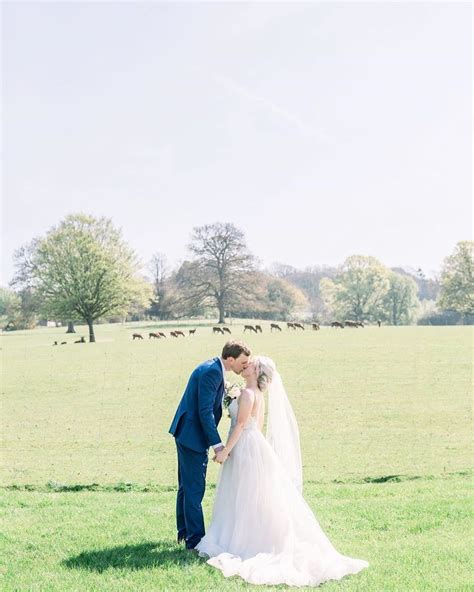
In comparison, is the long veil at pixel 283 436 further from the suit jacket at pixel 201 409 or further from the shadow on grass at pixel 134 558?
the shadow on grass at pixel 134 558

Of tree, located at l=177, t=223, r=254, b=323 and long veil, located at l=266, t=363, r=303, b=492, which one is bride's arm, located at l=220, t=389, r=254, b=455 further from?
tree, located at l=177, t=223, r=254, b=323

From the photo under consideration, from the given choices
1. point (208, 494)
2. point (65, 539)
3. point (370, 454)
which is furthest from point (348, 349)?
point (65, 539)

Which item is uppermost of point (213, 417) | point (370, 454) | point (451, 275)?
point (451, 275)

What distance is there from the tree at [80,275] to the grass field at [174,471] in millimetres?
26498

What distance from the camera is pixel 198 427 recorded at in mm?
7711

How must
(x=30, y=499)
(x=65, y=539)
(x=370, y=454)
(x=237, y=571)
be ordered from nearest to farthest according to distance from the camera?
(x=237, y=571), (x=65, y=539), (x=30, y=499), (x=370, y=454)

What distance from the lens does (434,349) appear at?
43719 millimetres

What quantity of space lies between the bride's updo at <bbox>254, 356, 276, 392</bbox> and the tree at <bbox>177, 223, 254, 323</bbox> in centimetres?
8207

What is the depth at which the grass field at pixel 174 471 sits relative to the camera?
280 inches

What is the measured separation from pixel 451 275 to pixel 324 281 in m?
21.9

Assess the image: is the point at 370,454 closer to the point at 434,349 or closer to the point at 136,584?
the point at 136,584

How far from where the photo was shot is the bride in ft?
23.8

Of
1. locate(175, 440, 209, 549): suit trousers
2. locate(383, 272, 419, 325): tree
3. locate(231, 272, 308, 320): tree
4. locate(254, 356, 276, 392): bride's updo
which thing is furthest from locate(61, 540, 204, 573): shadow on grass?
locate(383, 272, 419, 325): tree

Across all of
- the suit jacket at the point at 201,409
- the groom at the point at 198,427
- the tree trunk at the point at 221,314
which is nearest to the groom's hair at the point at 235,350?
the groom at the point at 198,427
